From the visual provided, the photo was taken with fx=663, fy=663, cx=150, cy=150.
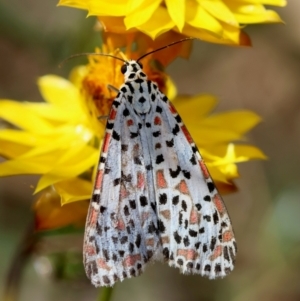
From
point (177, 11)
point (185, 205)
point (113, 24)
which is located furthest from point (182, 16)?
point (185, 205)

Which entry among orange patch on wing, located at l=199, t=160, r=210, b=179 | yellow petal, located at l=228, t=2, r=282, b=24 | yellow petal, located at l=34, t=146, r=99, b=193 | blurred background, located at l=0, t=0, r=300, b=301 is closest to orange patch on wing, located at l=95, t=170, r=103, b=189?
yellow petal, located at l=34, t=146, r=99, b=193

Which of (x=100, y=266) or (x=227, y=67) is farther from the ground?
(x=227, y=67)

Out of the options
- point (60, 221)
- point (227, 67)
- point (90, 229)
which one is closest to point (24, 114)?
point (60, 221)

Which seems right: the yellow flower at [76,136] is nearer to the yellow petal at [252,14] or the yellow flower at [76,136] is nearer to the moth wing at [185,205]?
the moth wing at [185,205]

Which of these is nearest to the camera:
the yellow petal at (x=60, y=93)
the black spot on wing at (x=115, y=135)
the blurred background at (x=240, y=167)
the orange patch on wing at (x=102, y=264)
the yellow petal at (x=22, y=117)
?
the orange patch on wing at (x=102, y=264)

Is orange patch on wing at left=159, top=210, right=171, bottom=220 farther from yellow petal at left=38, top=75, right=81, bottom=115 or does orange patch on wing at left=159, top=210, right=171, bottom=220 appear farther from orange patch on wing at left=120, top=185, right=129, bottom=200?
yellow petal at left=38, top=75, right=81, bottom=115

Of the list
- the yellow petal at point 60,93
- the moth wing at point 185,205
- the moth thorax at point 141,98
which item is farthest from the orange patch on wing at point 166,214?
the yellow petal at point 60,93

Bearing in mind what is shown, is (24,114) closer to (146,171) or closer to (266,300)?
(146,171)
